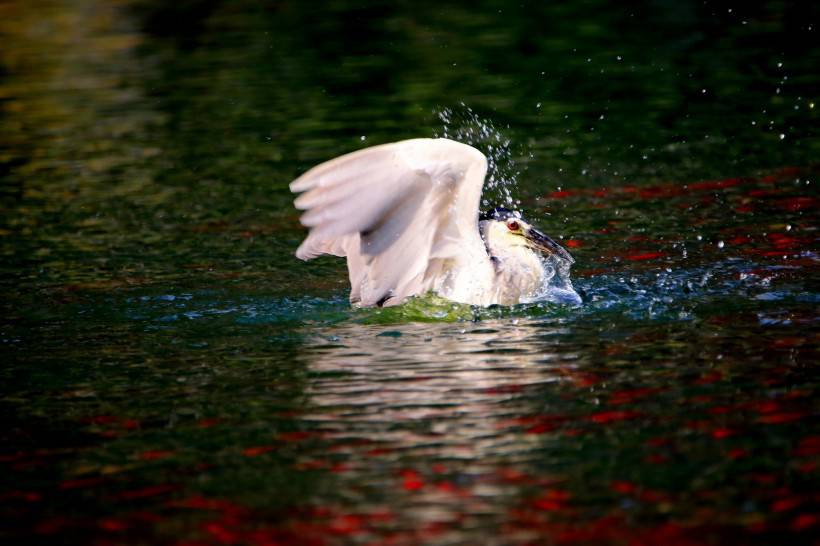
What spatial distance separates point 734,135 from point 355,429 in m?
7.15

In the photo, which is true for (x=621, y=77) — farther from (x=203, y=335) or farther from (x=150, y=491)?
(x=150, y=491)

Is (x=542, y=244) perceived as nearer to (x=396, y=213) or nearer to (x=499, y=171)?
(x=396, y=213)

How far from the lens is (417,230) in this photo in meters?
7.51

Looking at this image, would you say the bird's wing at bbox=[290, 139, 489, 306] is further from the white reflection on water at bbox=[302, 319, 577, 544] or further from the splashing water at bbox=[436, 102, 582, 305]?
the splashing water at bbox=[436, 102, 582, 305]

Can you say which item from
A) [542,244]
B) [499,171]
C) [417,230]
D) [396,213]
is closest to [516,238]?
[542,244]

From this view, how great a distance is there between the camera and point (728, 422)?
5.62 m

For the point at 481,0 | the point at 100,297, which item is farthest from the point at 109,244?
the point at 481,0

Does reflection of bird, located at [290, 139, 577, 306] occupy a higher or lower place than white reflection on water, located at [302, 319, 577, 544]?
higher

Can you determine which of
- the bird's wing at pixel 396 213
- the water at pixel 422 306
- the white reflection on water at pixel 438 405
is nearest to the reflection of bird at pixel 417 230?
the bird's wing at pixel 396 213

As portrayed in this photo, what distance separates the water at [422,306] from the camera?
503 centimetres

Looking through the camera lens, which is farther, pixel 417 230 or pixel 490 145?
pixel 490 145

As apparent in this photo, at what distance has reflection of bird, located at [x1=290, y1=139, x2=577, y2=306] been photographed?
7.16 metres

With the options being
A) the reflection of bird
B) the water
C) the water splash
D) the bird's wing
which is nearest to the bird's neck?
the reflection of bird

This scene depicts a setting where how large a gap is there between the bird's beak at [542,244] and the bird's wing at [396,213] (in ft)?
1.84
